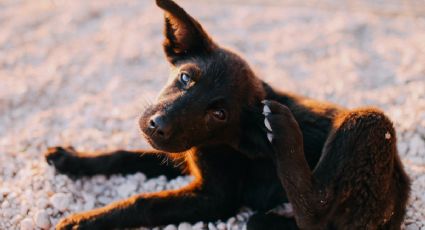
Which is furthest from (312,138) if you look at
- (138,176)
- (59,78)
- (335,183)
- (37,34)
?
(37,34)

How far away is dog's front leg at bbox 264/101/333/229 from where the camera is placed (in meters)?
3.39

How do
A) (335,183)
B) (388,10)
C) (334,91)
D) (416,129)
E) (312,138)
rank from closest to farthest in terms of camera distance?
(335,183)
(312,138)
(416,129)
(334,91)
(388,10)

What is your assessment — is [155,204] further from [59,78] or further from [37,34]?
[37,34]

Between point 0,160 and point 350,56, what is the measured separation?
3724 millimetres

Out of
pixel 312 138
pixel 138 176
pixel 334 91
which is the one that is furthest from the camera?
pixel 334 91

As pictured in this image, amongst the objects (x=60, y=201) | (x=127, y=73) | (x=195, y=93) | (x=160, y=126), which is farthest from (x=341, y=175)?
(x=127, y=73)

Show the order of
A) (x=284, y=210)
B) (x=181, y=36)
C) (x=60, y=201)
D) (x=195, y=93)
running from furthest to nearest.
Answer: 1. (x=60, y=201)
2. (x=181, y=36)
3. (x=284, y=210)
4. (x=195, y=93)

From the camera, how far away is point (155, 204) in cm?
383

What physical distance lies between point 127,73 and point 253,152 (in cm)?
287

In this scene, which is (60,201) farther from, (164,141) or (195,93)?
(195,93)

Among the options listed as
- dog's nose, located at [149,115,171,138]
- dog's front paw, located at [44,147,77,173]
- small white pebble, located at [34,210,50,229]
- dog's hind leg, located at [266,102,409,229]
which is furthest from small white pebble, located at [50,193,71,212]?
dog's hind leg, located at [266,102,409,229]

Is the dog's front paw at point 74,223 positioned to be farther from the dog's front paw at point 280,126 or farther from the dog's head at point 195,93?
the dog's front paw at point 280,126

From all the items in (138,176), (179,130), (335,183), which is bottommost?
(138,176)

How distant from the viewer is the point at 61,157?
4.45m
